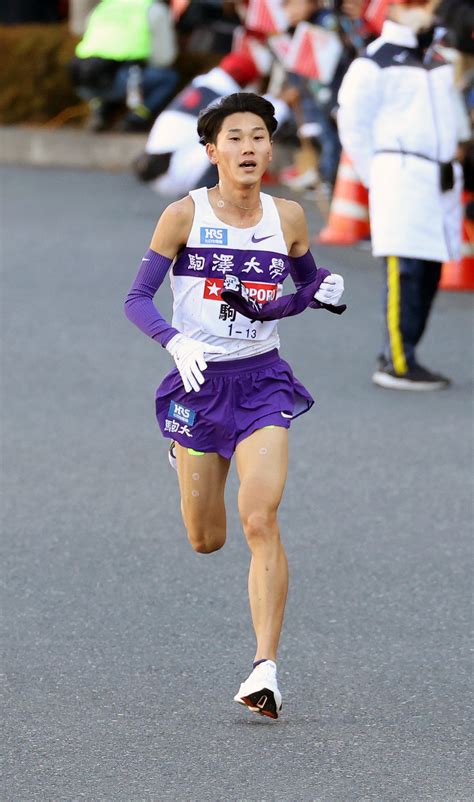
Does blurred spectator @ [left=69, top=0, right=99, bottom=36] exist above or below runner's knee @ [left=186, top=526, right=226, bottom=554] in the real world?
above

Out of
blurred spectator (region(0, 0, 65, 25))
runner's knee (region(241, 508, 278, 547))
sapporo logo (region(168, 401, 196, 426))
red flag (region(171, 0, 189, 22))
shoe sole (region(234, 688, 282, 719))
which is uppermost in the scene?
blurred spectator (region(0, 0, 65, 25))

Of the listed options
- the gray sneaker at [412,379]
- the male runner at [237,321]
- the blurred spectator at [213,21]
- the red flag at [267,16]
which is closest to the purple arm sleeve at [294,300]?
the male runner at [237,321]

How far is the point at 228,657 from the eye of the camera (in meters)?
5.65

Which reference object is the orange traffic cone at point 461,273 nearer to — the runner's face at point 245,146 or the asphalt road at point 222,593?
the asphalt road at point 222,593

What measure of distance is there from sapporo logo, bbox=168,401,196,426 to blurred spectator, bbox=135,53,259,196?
790cm

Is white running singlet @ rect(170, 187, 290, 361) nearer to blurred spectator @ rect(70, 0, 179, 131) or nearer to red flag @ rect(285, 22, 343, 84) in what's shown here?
red flag @ rect(285, 22, 343, 84)

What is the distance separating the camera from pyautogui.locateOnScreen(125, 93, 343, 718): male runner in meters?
5.13

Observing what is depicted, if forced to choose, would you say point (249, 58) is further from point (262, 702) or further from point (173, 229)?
point (262, 702)

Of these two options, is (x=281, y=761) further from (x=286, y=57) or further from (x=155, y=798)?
(x=286, y=57)

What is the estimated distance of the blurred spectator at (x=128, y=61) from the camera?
18.1 m

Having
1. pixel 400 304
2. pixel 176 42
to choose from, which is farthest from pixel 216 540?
pixel 176 42

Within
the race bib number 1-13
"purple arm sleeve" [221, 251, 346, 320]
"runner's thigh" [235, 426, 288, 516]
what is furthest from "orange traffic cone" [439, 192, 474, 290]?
"runner's thigh" [235, 426, 288, 516]

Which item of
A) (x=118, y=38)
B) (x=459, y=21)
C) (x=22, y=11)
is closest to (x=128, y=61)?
(x=118, y=38)

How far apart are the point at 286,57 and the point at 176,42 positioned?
4.26m
